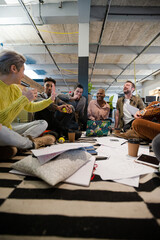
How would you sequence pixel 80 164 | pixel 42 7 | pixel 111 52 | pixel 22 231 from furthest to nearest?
pixel 111 52 < pixel 42 7 < pixel 80 164 < pixel 22 231

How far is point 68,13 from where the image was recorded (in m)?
2.77

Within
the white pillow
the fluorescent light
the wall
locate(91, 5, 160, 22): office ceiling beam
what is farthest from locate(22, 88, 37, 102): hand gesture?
the wall

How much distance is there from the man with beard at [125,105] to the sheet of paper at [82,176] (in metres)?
1.95

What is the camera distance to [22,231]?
1.11 feet

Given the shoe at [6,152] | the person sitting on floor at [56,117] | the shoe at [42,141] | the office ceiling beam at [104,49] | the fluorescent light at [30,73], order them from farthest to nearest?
the fluorescent light at [30,73]
the office ceiling beam at [104,49]
the person sitting on floor at [56,117]
the shoe at [42,141]
the shoe at [6,152]

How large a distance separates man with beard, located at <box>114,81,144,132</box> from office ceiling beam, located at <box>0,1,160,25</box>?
1734 mm

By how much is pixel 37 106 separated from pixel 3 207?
1168 millimetres

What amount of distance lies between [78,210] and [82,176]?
19 cm

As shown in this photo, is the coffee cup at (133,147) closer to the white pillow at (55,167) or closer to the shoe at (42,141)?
the white pillow at (55,167)

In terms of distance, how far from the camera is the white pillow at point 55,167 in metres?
0.53

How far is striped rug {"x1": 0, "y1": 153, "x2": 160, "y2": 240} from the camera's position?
13.3 inches

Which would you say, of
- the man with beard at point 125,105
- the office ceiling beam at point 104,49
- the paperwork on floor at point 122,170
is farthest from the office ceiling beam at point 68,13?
the paperwork on floor at point 122,170

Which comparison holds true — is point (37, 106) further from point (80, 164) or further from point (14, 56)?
point (80, 164)

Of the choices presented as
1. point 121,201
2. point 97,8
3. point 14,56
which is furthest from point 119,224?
point 97,8
